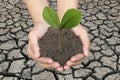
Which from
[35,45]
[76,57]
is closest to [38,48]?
[35,45]

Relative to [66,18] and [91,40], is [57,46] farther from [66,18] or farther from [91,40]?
[91,40]

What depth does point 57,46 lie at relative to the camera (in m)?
0.86

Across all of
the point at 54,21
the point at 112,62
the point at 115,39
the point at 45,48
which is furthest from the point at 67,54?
the point at 115,39

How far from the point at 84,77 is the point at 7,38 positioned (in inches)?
26.9

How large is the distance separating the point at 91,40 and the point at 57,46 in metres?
1.03

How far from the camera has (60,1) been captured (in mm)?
1020

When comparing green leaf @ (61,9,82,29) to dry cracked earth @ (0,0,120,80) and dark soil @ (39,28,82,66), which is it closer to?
dark soil @ (39,28,82,66)

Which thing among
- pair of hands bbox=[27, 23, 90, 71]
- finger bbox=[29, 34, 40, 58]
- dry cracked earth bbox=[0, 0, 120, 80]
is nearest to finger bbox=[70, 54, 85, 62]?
pair of hands bbox=[27, 23, 90, 71]

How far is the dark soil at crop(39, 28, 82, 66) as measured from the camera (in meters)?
0.86

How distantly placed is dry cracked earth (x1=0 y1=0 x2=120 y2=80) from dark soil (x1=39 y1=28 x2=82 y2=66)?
26.6 inches

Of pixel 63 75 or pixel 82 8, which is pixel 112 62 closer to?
pixel 63 75

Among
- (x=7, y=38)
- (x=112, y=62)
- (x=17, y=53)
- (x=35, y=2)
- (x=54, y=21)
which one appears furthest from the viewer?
(x=7, y=38)

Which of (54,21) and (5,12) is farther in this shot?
(5,12)

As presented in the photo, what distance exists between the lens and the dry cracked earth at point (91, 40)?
1.56m
